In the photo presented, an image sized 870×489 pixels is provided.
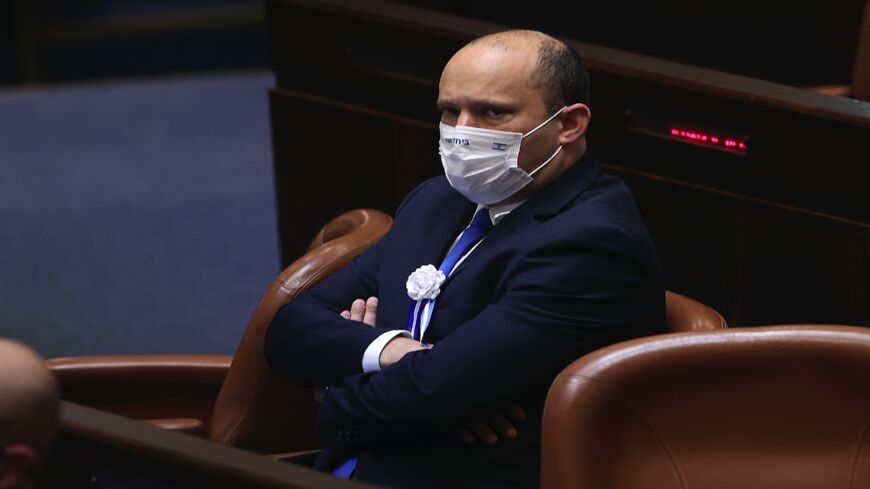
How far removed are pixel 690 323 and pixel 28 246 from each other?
3198mm

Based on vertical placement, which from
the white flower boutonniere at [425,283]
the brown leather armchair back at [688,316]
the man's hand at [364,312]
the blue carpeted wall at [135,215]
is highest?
the white flower boutonniere at [425,283]

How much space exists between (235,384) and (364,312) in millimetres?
334

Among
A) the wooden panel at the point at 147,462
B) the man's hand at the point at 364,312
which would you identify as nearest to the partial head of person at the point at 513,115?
the man's hand at the point at 364,312

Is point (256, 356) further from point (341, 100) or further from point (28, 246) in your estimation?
point (28, 246)

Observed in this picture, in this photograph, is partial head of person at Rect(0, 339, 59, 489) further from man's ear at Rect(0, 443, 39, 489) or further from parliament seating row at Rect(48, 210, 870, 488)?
parliament seating row at Rect(48, 210, 870, 488)

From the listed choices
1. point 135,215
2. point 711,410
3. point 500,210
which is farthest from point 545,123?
point 135,215

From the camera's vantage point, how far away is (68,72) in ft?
24.4

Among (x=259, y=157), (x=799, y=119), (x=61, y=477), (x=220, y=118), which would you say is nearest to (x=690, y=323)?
(x=799, y=119)

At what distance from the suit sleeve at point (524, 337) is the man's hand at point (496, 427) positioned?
1.9 inches

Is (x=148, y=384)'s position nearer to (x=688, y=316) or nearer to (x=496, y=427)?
(x=496, y=427)

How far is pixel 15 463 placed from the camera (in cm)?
→ 143

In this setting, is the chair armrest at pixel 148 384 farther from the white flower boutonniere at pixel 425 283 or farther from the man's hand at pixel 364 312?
the white flower boutonniere at pixel 425 283

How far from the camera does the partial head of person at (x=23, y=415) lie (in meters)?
1.43

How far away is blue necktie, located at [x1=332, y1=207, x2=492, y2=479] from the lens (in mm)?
2283
